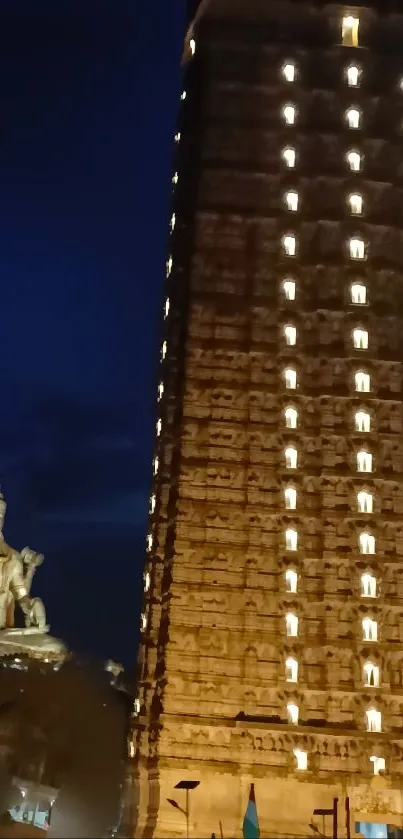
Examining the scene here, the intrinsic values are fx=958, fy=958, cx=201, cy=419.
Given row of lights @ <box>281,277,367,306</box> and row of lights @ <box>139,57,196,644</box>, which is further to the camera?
row of lights @ <box>281,277,367,306</box>

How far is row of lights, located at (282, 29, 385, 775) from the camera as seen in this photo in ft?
94.2

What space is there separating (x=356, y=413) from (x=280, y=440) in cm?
284

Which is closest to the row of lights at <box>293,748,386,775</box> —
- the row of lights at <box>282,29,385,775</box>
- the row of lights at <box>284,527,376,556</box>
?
the row of lights at <box>282,29,385,775</box>

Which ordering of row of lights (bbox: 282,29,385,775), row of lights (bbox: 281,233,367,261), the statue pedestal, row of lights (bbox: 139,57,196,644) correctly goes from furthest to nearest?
row of lights (bbox: 281,233,367,261) < row of lights (bbox: 139,57,196,644) < the statue pedestal < row of lights (bbox: 282,29,385,775)

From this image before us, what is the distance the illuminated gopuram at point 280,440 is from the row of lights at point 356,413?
7cm

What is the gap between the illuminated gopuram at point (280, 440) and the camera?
27688mm

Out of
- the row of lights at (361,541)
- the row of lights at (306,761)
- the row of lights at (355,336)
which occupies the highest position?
the row of lights at (355,336)

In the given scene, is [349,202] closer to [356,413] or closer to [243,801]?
[356,413]

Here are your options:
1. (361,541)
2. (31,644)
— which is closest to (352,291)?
(361,541)

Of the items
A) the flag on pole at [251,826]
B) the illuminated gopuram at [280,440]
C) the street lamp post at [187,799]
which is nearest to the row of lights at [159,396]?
the illuminated gopuram at [280,440]

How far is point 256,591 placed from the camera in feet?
96.9

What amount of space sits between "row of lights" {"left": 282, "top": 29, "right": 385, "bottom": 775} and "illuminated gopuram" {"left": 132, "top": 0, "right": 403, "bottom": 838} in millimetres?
73

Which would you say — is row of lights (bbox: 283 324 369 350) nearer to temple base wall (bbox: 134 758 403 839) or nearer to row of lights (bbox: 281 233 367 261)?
row of lights (bbox: 281 233 367 261)

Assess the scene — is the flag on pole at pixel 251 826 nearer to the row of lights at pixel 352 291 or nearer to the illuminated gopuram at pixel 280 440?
the illuminated gopuram at pixel 280 440
